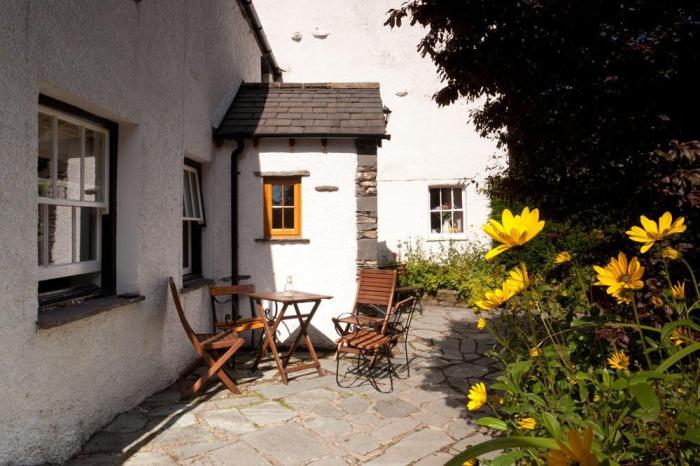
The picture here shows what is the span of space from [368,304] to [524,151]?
336 centimetres

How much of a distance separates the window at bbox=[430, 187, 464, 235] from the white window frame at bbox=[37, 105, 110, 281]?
26.2ft

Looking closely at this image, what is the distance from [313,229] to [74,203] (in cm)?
308

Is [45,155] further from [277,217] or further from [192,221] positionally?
[277,217]

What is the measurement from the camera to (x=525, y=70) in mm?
2600

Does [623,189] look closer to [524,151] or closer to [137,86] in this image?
[524,151]

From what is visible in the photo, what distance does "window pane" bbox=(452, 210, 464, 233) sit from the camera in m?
10.7

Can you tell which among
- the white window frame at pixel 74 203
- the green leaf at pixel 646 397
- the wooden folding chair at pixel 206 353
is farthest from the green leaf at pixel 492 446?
the wooden folding chair at pixel 206 353

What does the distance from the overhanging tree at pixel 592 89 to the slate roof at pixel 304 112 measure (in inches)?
124

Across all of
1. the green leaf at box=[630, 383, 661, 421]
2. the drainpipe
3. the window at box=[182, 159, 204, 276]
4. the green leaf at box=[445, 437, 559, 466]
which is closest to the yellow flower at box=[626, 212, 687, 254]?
the green leaf at box=[630, 383, 661, 421]

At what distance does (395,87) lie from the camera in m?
11.3

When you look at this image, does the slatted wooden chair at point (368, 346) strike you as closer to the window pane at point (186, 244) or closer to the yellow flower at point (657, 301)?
the window pane at point (186, 244)

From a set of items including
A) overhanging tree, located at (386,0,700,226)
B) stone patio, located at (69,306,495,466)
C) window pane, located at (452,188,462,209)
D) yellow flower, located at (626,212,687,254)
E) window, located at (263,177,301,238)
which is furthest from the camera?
window pane, located at (452,188,462,209)

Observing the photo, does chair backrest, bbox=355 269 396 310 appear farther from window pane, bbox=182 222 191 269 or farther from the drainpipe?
the drainpipe

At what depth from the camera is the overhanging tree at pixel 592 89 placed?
2.20 metres
